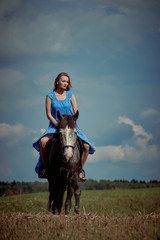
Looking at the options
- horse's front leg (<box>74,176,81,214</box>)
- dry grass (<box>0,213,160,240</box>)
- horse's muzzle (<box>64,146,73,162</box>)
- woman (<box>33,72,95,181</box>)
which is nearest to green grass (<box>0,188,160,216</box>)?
woman (<box>33,72,95,181</box>)

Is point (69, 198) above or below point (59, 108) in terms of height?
below

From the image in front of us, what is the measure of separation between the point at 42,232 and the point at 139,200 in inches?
453

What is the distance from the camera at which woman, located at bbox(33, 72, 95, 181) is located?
909 cm

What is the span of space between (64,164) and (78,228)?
7.55 ft

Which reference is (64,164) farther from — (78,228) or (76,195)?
(78,228)

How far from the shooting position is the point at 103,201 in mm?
15750

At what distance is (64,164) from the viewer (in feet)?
26.3

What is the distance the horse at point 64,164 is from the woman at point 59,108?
279mm

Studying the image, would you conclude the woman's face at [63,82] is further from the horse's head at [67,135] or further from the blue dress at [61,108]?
the horse's head at [67,135]

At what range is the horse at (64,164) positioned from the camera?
25.1 ft

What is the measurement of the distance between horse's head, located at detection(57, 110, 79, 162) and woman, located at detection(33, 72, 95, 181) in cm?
113

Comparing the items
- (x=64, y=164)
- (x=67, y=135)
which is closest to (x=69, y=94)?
(x=67, y=135)

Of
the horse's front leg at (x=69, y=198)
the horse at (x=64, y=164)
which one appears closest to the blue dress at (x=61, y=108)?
the horse at (x=64, y=164)

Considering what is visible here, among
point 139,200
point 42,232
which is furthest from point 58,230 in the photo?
point 139,200
